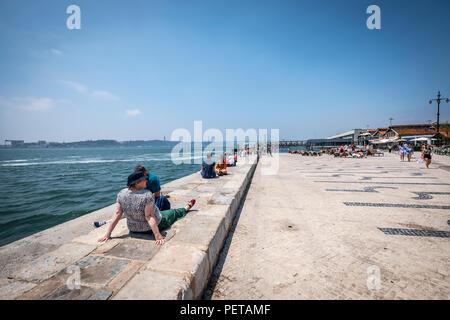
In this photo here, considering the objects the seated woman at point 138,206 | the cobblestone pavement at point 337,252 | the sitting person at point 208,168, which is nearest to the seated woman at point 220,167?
the sitting person at point 208,168

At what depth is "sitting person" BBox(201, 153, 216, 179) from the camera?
8.52m

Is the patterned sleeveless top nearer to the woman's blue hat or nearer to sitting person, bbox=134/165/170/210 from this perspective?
the woman's blue hat

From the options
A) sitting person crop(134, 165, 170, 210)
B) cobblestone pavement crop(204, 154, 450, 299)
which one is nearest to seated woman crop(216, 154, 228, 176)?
cobblestone pavement crop(204, 154, 450, 299)

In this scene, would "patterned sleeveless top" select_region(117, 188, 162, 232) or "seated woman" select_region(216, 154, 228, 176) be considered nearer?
"patterned sleeveless top" select_region(117, 188, 162, 232)

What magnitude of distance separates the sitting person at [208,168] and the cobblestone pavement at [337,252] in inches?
142

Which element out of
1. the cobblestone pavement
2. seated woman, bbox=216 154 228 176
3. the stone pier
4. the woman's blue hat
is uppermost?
the woman's blue hat

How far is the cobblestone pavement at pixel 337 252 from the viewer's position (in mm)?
2137

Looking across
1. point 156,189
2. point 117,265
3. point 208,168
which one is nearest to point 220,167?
point 208,168

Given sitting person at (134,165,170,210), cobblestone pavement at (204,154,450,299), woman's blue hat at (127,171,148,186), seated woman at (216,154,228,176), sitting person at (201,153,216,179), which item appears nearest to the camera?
cobblestone pavement at (204,154,450,299)

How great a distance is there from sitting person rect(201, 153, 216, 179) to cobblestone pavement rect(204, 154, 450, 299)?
11.9 feet

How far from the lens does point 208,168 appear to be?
8539 millimetres

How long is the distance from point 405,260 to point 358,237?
2.42 ft

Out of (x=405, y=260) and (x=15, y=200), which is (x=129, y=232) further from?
(x=15, y=200)
